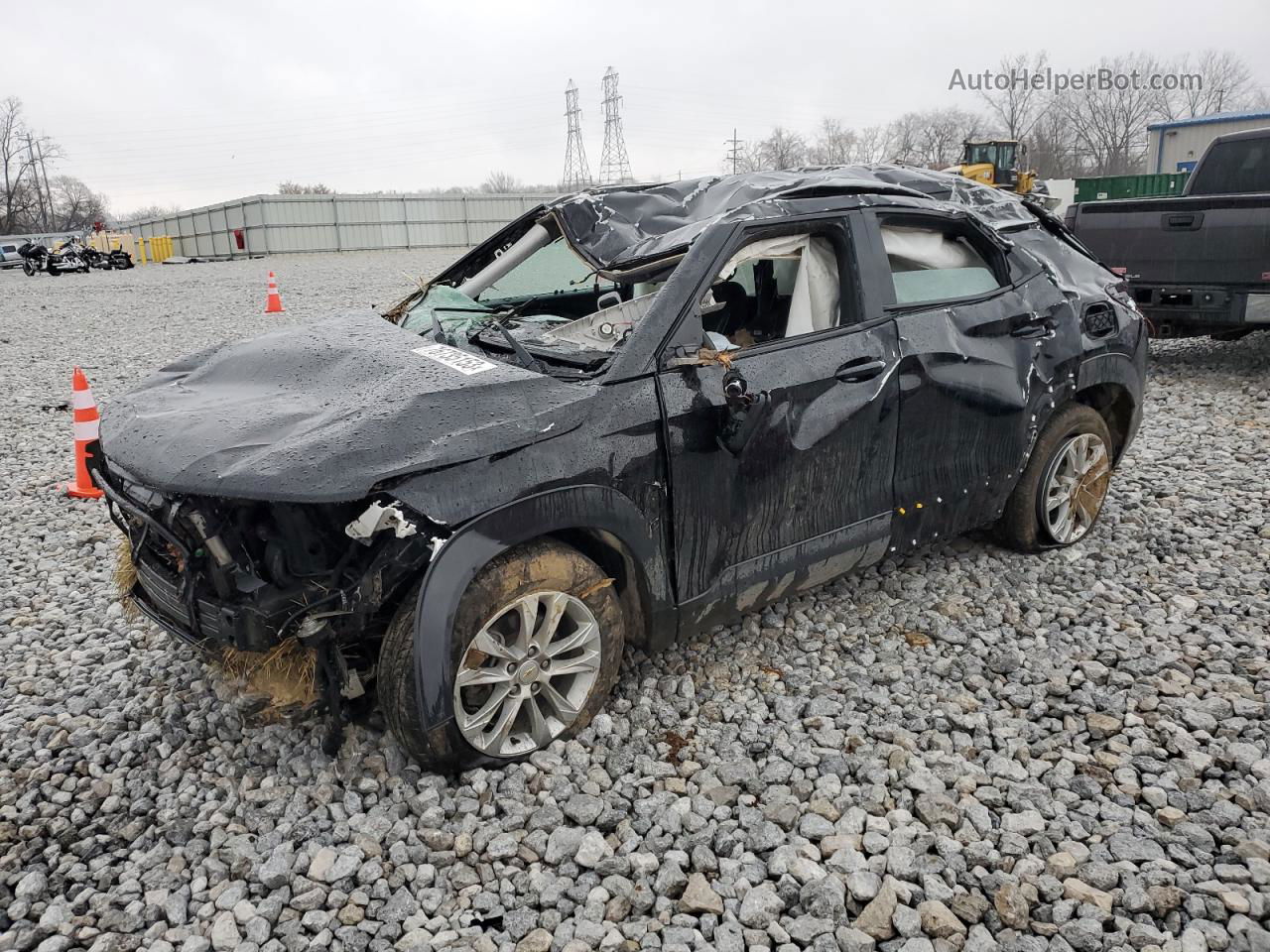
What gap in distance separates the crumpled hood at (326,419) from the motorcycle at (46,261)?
31.8 metres

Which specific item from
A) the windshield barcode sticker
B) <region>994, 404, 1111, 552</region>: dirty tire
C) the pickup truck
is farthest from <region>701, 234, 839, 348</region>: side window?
the pickup truck

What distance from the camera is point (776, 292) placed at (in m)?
4.02

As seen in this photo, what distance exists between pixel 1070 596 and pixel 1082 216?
579 centimetres

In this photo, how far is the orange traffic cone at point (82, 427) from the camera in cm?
571

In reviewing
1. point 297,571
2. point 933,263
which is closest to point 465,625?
point 297,571

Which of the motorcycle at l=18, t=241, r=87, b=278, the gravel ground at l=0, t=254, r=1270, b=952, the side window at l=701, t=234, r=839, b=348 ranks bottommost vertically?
the gravel ground at l=0, t=254, r=1270, b=952

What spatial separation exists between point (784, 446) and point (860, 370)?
45 cm

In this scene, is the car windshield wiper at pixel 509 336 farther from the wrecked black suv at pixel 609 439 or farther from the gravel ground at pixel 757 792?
the gravel ground at pixel 757 792

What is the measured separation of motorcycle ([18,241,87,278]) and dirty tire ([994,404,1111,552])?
32795 millimetres

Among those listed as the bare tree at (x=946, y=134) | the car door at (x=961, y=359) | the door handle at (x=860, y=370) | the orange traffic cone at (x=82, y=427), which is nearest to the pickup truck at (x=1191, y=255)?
the car door at (x=961, y=359)

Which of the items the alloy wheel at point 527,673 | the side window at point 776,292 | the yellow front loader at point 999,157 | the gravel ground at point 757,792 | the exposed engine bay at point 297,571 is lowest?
the gravel ground at point 757,792

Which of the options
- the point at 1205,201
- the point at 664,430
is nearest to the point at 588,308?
the point at 664,430

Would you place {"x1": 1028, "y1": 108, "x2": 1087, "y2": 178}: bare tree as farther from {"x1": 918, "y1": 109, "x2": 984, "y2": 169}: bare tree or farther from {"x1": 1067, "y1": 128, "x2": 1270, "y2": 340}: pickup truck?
{"x1": 1067, "y1": 128, "x2": 1270, "y2": 340}: pickup truck

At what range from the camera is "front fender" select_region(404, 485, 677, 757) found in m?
2.66
